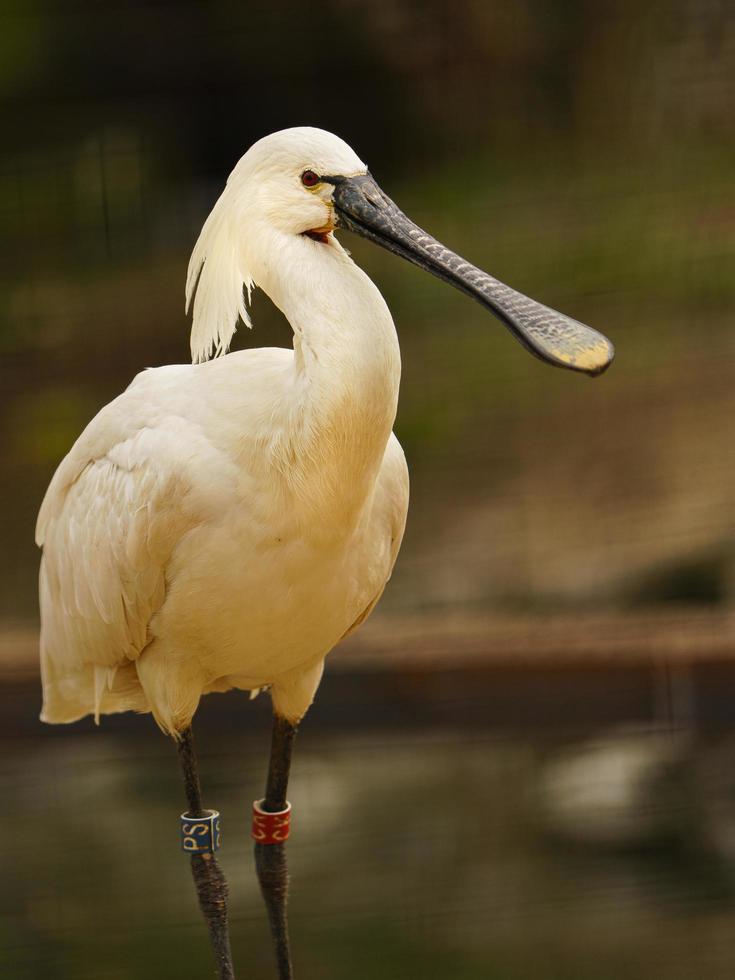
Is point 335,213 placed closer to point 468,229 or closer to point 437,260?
point 437,260

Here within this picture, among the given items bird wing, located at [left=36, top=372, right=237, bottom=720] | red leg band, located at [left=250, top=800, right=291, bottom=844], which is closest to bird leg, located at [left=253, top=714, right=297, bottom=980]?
red leg band, located at [left=250, top=800, right=291, bottom=844]

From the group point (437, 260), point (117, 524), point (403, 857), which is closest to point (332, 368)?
point (437, 260)

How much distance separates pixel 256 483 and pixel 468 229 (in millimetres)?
2061

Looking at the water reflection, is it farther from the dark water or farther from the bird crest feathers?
the bird crest feathers

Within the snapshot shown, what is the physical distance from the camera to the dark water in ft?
8.15

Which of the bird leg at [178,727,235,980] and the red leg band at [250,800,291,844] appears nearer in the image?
the bird leg at [178,727,235,980]

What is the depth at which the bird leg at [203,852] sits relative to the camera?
91.3 inches

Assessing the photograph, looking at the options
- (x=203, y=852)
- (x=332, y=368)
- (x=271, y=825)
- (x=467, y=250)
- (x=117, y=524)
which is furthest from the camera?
(x=467, y=250)

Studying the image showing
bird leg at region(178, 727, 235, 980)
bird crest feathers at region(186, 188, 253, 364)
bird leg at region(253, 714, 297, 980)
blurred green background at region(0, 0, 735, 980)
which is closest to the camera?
bird crest feathers at region(186, 188, 253, 364)

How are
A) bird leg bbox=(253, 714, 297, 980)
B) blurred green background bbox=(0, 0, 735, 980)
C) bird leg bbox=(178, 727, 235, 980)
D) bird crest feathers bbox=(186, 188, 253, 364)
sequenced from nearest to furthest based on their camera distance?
bird crest feathers bbox=(186, 188, 253, 364), bird leg bbox=(178, 727, 235, 980), bird leg bbox=(253, 714, 297, 980), blurred green background bbox=(0, 0, 735, 980)

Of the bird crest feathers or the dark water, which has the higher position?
the bird crest feathers

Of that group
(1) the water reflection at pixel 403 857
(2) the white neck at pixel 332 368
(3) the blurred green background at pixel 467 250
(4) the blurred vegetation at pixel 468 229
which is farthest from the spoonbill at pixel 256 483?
(4) the blurred vegetation at pixel 468 229

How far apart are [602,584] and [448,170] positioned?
3.58 ft

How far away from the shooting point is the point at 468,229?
392cm
